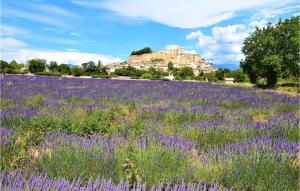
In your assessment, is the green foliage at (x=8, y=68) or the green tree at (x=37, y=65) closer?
the green foliage at (x=8, y=68)

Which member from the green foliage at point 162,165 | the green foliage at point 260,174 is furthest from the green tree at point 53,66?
the green foliage at point 260,174

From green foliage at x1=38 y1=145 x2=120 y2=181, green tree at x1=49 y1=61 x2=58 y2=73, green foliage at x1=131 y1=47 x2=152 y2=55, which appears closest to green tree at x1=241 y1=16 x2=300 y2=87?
green foliage at x1=38 y1=145 x2=120 y2=181

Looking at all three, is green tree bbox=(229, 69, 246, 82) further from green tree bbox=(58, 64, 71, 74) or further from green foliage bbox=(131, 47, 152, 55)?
green foliage bbox=(131, 47, 152, 55)

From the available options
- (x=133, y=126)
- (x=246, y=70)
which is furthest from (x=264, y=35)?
(x=133, y=126)

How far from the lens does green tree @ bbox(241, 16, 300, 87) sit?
113ft

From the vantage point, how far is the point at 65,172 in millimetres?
3088

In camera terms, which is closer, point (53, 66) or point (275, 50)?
point (275, 50)

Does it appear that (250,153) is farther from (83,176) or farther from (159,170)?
(83,176)

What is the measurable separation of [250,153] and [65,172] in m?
1.86

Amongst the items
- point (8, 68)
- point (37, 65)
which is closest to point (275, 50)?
point (8, 68)

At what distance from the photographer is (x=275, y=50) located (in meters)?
36.0

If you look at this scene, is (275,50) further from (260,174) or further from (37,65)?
(37,65)

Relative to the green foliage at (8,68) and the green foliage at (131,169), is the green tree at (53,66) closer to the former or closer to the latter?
the green foliage at (8,68)

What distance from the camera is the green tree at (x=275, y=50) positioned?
1357 inches
